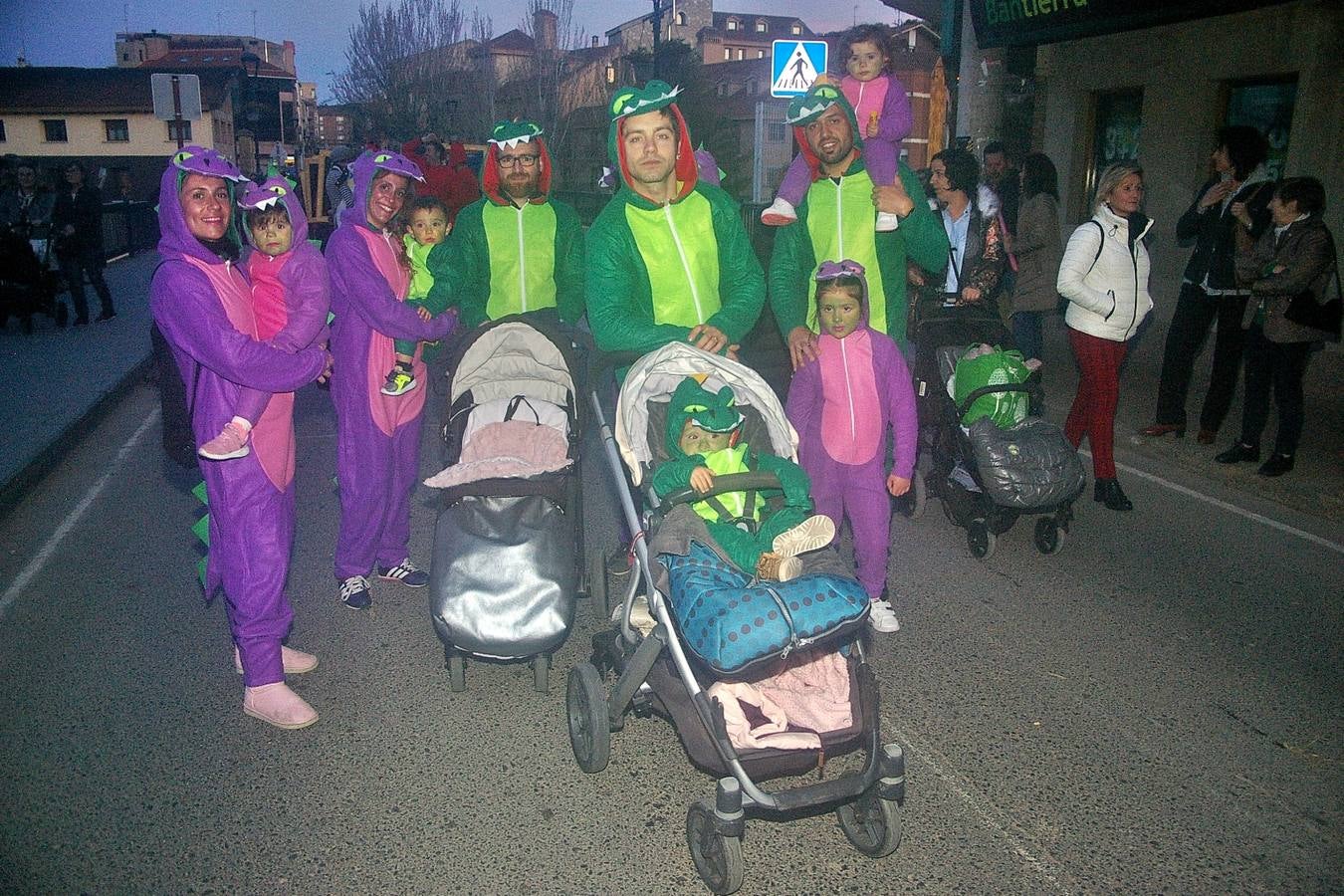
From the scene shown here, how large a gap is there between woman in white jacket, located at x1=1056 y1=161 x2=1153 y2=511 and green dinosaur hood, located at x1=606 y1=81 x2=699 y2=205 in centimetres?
→ 290

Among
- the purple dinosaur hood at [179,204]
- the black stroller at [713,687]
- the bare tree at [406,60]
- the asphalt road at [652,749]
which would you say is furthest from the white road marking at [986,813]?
the bare tree at [406,60]

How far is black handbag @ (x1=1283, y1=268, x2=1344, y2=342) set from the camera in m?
6.71

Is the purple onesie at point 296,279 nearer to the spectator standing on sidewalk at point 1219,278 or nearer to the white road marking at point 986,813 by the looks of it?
the white road marking at point 986,813

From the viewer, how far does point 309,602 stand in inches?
210

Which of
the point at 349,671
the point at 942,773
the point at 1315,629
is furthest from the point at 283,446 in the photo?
the point at 1315,629

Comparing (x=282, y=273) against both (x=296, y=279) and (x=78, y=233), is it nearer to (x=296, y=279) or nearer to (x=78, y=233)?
(x=296, y=279)

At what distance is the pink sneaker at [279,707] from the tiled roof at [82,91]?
6113cm

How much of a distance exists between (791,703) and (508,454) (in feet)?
5.76

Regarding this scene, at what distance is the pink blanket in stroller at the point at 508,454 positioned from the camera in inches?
165

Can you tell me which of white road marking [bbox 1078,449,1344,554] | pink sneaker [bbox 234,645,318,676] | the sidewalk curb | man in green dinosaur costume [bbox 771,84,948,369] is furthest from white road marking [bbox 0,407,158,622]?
white road marking [bbox 1078,449,1344,554]

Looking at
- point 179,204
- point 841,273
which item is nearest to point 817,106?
point 841,273

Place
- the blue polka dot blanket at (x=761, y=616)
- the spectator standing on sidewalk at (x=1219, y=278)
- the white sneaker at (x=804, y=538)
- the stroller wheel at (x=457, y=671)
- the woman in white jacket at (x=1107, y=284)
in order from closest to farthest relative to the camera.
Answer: the blue polka dot blanket at (x=761, y=616), the white sneaker at (x=804, y=538), the stroller wheel at (x=457, y=671), the woman in white jacket at (x=1107, y=284), the spectator standing on sidewalk at (x=1219, y=278)

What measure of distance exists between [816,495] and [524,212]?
82.1 inches

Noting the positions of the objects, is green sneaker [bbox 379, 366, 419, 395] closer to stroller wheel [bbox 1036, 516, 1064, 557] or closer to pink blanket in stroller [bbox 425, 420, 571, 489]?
pink blanket in stroller [bbox 425, 420, 571, 489]
